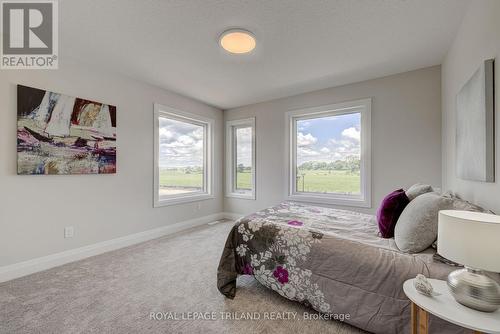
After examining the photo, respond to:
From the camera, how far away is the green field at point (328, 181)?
3.44 meters

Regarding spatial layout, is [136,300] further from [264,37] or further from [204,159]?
[204,159]

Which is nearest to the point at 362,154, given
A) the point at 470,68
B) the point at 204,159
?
the point at 470,68

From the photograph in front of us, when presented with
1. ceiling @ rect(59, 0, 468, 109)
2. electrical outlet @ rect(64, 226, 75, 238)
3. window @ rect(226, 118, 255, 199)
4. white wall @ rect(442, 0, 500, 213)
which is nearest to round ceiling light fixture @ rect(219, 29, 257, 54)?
ceiling @ rect(59, 0, 468, 109)

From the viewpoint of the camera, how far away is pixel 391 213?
1.81 metres

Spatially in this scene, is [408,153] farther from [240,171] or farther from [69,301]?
[69,301]

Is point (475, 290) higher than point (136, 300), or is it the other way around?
point (475, 290)

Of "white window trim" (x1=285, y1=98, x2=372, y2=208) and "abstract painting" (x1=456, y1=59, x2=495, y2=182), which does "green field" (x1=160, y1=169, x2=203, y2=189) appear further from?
"abstract painting" (x1=456, y1=59, x2=495, y2=182)

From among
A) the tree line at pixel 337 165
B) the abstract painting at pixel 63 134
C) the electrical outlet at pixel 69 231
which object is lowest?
the electrical outlet at pixel 69 231

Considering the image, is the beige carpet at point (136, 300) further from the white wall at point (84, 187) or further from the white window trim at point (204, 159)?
the white window trim at point (204, 159)

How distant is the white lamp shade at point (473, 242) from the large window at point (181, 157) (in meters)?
3.54

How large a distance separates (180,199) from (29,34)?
2772mm

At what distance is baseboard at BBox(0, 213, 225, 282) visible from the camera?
2.22 m

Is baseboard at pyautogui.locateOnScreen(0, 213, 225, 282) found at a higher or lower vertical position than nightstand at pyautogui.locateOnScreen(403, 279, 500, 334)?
lower

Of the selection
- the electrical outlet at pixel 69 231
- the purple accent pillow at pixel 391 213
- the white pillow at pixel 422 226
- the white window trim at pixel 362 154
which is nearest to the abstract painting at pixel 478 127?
the white pillow at pixel 422 226
